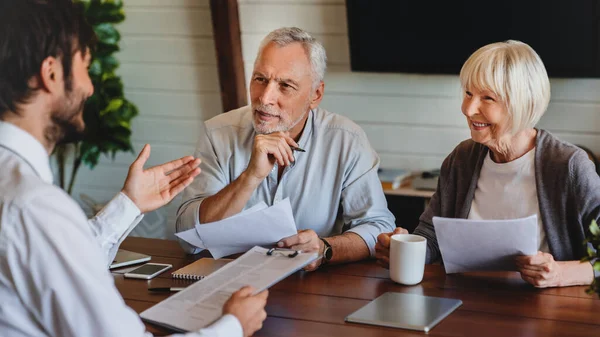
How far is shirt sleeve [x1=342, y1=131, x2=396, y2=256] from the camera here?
2.36 m

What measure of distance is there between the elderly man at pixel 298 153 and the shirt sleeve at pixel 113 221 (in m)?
0.49

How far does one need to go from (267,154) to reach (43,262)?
1.09 m

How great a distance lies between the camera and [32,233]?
124cm

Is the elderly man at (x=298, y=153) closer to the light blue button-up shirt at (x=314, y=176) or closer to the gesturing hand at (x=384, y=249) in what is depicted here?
the light blue button-up shirt at (x=314, y=176)

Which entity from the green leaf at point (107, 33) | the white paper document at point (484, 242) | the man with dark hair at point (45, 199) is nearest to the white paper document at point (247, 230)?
the white paper document at point (484, 242)

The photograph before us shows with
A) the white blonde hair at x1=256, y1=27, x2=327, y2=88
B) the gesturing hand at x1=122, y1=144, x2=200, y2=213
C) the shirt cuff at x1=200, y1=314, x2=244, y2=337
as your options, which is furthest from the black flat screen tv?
the shirt cuff at x1=200, y1=314, x2=244, y2=337

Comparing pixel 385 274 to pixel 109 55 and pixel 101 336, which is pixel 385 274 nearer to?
pixel 101 336

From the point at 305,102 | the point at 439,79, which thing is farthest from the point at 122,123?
the point at 305,102

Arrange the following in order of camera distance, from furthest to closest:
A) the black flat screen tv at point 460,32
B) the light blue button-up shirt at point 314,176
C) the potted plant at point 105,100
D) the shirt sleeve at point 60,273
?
the potted plant at point 105,100
the black flat screen tv at point 460,32
the light blue button-up shirt at point 314,176
the shirt sleeve at point 60,273

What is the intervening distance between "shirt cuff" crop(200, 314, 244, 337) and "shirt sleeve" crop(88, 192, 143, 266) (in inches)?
16.5

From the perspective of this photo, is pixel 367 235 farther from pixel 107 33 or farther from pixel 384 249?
pixel 107 33

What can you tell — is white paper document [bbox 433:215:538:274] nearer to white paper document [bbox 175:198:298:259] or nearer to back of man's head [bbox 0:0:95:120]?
white paper document [bbox 175:198:298:259]

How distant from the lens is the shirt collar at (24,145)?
1334 mm

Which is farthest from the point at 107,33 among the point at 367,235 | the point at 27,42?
the point at 27,42
